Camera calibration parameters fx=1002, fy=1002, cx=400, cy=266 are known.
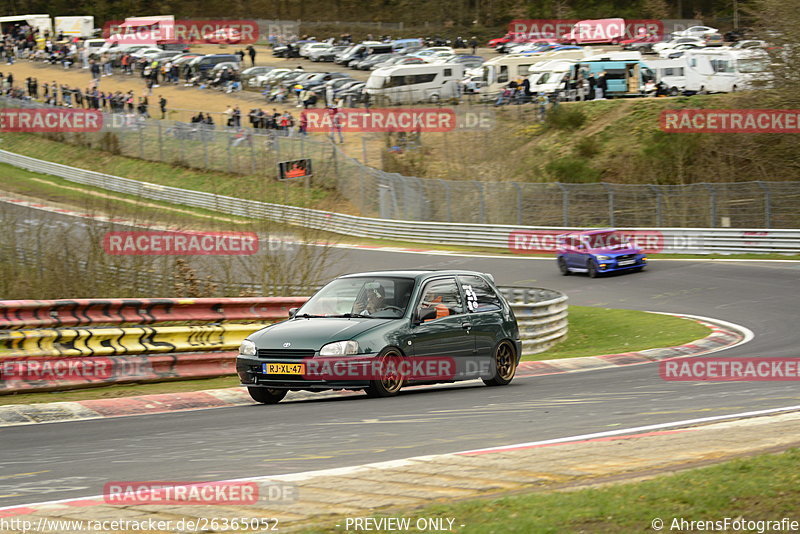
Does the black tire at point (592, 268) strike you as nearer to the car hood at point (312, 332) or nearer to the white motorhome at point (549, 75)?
the car hood at point (312, 332)

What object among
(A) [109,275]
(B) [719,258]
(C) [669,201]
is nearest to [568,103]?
(C) [669,201]

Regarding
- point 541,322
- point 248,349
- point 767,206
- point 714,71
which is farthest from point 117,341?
point 714,71

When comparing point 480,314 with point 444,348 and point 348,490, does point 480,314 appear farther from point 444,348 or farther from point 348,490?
point 348,490

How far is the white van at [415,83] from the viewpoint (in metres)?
59.2

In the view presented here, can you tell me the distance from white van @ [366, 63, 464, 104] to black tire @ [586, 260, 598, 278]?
28.9 m

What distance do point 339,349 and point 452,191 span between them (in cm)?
3285

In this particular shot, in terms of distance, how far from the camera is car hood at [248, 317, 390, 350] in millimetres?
11094

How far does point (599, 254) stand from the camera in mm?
31641

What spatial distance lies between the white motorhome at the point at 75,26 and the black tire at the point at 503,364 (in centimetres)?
8380

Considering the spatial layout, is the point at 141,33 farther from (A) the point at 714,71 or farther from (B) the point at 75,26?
(A) the point at 714,71

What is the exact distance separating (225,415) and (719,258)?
27.4 metres

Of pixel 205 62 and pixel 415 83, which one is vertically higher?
pixel 205 62

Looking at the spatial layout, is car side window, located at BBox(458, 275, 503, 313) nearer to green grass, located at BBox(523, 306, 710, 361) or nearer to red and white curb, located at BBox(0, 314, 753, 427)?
red and white curb, located at BBox(0, 314, 753, 427)

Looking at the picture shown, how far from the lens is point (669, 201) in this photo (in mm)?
37938
